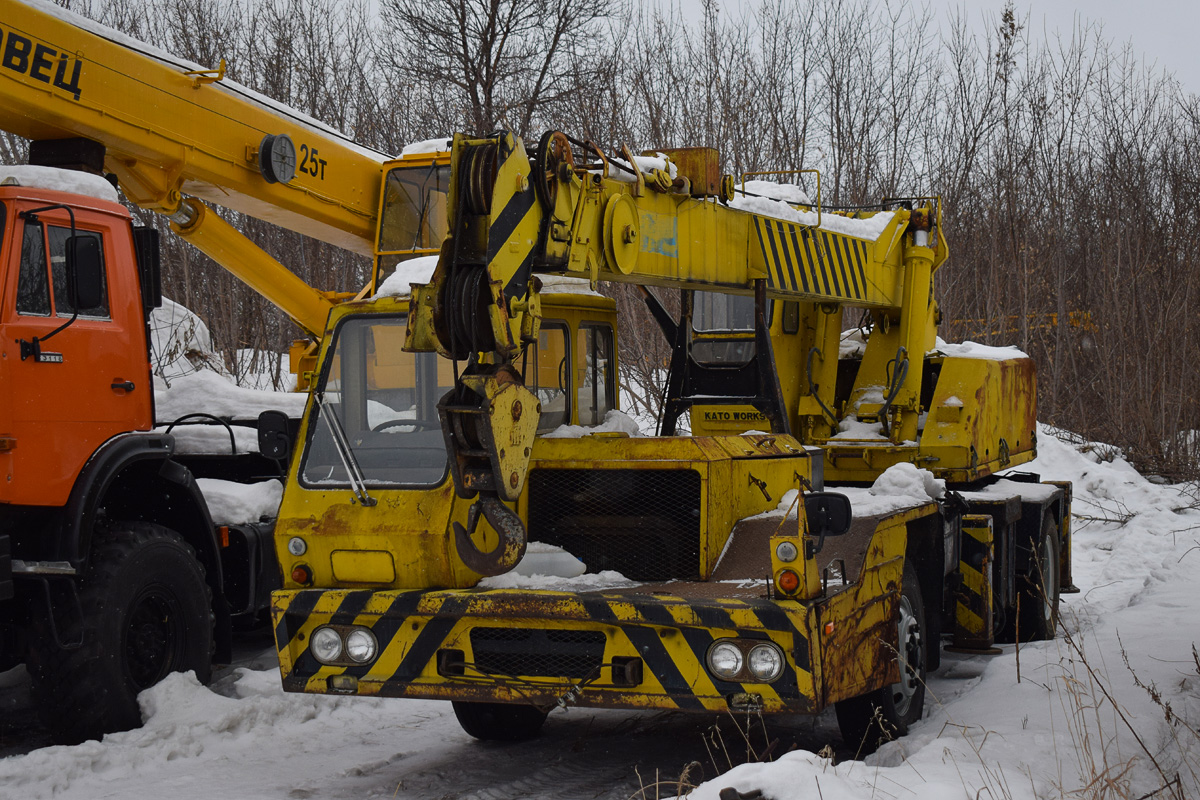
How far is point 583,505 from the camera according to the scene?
18.5 feet

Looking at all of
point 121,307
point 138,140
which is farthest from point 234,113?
point 121,307

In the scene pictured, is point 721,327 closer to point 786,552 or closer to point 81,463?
point 786,552

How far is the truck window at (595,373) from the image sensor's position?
6.53 m

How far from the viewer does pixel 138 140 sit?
6707mm

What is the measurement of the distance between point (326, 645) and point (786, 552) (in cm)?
199

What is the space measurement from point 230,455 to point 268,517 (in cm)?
61

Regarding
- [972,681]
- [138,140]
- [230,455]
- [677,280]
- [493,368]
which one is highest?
[138,140]

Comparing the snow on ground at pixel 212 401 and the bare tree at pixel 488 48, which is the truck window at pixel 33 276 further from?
the bare tree at pixel 488 48

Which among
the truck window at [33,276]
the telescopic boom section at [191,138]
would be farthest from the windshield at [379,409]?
the telescopic boom section at [191,138]

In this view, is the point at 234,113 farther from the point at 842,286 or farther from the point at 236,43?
the point at 236,43

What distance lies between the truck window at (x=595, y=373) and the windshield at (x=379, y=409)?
Result: 0.96 metres

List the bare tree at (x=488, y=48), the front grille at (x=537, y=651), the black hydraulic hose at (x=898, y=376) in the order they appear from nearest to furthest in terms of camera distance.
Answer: the front grille at (x=537, y=651)
the black hydraulic hose at (x=898, y=376)
the bare tree at (x=488, y=48)

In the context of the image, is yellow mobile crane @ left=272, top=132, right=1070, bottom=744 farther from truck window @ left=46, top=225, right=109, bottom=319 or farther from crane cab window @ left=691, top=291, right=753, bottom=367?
truck window @ left=46, top=225, right=109, bottom=319

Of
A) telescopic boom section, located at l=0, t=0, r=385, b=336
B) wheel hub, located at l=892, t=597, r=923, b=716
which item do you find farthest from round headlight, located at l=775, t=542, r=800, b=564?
telescopic boom section, located at l=0, t=0, r=385, b=336
